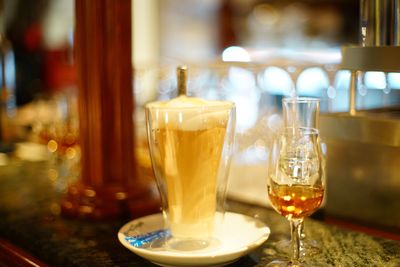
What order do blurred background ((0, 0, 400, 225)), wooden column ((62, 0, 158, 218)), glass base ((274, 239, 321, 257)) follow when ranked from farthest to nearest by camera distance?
blurred background ((0, 0, 400, 225)), wooden column ((62, 0, 158, 218)), glass base ((274, 239, 321, 257))

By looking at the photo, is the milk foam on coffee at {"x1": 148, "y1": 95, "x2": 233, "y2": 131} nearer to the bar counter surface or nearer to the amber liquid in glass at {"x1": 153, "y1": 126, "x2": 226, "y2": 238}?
the amber liquid in glass at {"x1": 153, "y1": 126, "x2": 226, "y2": 238}

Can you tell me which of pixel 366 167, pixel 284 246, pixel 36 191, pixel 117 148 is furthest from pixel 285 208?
pixel 36 191

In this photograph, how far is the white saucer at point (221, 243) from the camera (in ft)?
3.02

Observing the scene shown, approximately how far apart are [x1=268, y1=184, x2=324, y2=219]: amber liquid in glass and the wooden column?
468 mm

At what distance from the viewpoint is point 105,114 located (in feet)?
4.30

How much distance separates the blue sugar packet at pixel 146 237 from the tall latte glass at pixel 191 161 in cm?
3

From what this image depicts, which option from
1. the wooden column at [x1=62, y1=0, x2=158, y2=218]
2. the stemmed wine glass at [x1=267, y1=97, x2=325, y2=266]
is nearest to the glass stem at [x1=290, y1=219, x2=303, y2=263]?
the stemmed wine glass at [x1=267, y1=97, x2=325, y2=266]

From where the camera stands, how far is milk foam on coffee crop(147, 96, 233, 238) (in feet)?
3.23

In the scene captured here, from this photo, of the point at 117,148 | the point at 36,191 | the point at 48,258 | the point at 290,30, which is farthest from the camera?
the point at 290,30

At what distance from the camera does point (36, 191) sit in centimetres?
154

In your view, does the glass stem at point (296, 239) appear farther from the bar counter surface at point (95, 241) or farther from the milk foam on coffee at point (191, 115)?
the milk foam on coffee at point (191, 115)

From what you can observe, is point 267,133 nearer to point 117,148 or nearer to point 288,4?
point 117,148

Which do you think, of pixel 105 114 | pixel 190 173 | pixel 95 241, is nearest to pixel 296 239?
pixel 190 173

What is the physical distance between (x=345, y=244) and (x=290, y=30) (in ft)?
14.6
